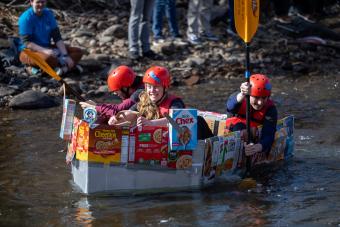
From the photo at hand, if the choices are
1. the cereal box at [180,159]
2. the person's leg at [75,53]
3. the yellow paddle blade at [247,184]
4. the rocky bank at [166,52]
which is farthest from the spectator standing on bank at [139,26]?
the cereal box at [180,159]

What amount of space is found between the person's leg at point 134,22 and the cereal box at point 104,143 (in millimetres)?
6514

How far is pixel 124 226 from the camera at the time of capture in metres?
7.03

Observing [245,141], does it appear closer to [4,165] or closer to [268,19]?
[4,165]

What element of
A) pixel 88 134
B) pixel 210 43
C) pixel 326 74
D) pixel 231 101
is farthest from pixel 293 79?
pixel 88 134

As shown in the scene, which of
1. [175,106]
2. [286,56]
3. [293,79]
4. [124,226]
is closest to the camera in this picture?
[124,226]

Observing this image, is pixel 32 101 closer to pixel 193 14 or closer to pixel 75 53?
pixel 75 53

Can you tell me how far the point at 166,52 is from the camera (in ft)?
48.1

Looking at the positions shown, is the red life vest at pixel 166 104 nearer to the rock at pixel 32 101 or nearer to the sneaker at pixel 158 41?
the rock at pixel 32 101

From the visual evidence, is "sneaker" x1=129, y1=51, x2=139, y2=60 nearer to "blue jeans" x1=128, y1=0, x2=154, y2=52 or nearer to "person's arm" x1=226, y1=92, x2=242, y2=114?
"blue jeans" x1=128, y1=0, x2=154, y2=52

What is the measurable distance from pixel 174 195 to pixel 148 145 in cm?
66

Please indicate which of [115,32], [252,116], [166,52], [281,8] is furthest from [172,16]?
[252,116]

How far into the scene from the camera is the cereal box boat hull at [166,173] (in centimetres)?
755

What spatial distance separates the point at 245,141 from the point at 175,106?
956mm

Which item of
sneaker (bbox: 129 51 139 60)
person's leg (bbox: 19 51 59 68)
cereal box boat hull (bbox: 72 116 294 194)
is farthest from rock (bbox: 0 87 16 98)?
cereal box boat hull (bbox: 72 116 294 194)
